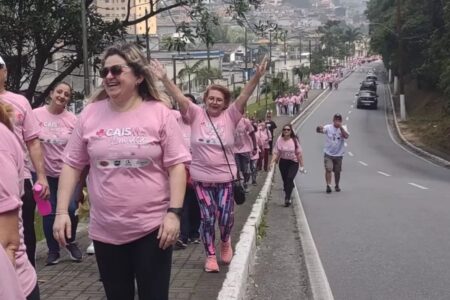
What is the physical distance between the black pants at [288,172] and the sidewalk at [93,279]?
5717 mm

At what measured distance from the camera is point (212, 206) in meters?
6.05

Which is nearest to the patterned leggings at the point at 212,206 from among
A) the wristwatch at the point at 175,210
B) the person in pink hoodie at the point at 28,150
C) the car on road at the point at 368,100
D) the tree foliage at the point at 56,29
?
the person in pink hoodie at the point at 28,150

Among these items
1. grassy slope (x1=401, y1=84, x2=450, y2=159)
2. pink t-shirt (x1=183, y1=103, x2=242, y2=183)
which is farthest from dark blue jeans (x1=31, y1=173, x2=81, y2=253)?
grassy slope (x1=401, y1=84, x2=450, y2=159)

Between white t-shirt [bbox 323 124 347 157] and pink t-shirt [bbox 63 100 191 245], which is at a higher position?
pink t-shirt [bbox 63 100 191 245]

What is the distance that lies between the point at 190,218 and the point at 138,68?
404cm

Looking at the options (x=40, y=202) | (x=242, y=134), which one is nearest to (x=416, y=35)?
(x=242, y=134)

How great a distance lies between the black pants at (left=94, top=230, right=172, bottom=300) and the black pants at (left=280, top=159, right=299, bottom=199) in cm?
917

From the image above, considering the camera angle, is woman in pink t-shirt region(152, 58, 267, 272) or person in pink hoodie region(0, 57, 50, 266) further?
woman in pink t-shirt region(152, 58, 267, 272)

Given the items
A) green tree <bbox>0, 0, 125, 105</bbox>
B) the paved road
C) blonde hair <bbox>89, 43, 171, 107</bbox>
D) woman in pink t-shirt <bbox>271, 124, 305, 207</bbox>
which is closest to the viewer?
blonde hair <bbox>89, 43, 171, 107</bbox>

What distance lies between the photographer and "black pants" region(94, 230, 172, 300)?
3.66m

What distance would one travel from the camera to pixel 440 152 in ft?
97.3

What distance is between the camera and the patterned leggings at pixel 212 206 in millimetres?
6031

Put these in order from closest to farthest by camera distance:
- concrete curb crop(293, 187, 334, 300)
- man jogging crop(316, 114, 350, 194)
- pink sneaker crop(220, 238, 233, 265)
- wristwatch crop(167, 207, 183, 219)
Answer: wristwatch crop(167, 207, 183, 219), concrete curb crop(293, 187, 334, 300), pink sneaker crop(220, 238, 233, 265), man jogging crop(316, 114, 350, 194)

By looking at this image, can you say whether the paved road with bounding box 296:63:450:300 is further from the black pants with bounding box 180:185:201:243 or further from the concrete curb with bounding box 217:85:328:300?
the black pants with bounding box 180:185:201:243
